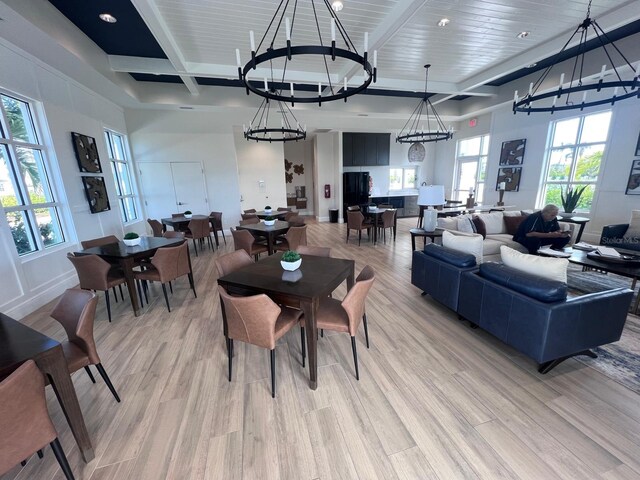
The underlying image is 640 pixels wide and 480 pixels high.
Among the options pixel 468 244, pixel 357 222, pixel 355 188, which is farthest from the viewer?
pixel 355 188

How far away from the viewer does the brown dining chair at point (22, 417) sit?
1035 mm

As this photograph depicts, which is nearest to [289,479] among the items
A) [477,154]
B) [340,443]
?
[340,443]

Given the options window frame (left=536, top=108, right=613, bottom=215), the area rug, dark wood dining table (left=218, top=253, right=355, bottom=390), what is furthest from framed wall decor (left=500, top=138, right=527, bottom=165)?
dark wood dining table (left=218, top=253, right=355, bottom=390)

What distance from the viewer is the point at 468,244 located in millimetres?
2961

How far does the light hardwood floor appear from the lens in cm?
145

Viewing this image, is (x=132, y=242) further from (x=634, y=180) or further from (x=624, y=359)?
(x=634, y=180)

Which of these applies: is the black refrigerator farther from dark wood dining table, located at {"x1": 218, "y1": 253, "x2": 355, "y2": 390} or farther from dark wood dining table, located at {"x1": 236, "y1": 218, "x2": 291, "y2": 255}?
dark wood dining table, located at {"x1": 218, "y1": 253, "x2": 355, "y2": 390}

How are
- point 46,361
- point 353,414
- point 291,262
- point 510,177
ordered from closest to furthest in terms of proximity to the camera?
point 46,361, point 353,414, point 291,262, point 510,177

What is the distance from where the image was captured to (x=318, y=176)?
30.5ft

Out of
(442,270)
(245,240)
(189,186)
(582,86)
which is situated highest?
(582,86)

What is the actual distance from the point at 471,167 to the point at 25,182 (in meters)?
10.7

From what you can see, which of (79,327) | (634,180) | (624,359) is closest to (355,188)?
(634,180)

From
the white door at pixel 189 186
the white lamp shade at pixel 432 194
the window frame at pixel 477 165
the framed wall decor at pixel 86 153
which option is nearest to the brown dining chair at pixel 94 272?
the framed wall decor at pixel 86 153

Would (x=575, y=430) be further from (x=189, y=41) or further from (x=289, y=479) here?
(x=189, y=41)
